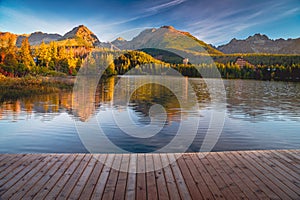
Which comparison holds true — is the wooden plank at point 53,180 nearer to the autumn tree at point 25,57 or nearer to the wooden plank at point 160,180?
the wooden plank at point 160,180

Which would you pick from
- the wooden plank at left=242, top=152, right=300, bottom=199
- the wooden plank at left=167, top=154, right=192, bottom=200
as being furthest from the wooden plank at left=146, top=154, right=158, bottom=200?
the wooden plank at left=242, top=152, right=300, bottom=199

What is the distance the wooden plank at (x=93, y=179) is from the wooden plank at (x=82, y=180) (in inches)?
3.1

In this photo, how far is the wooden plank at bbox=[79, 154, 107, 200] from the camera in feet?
15.6

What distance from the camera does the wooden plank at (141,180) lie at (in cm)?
475

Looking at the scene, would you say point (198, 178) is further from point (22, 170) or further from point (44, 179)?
point (22, 170)

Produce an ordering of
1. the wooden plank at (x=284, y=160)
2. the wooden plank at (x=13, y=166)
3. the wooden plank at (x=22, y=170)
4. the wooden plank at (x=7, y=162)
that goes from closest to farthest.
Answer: the wooden plank at (x=22, y=170) → the wooden plank at (x=13, y=166) → the wooden plank at (x=7, y=162) → the wooden plank at (x=284, y=160)

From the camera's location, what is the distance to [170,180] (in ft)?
17.9

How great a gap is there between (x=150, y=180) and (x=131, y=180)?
419 millimetres

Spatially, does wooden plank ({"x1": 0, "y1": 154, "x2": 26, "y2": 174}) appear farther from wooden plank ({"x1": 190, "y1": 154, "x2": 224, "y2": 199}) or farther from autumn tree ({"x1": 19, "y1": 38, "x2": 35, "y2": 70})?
autumn tree ({"x1": 19, "y1": 38, "x2": 35, "y2": 70})

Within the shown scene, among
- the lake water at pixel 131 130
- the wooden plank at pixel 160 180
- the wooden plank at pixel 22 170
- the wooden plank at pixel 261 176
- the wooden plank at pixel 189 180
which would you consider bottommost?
the lake water at pixel 131 130

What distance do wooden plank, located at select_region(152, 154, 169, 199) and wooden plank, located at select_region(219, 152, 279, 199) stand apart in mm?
1777

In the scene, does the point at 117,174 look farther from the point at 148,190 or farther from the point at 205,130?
the point at 205,130

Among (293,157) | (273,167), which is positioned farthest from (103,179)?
(293,157)

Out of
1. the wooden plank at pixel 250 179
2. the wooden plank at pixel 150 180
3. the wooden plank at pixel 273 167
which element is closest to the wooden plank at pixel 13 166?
the wooden plank at pixel 150 180
